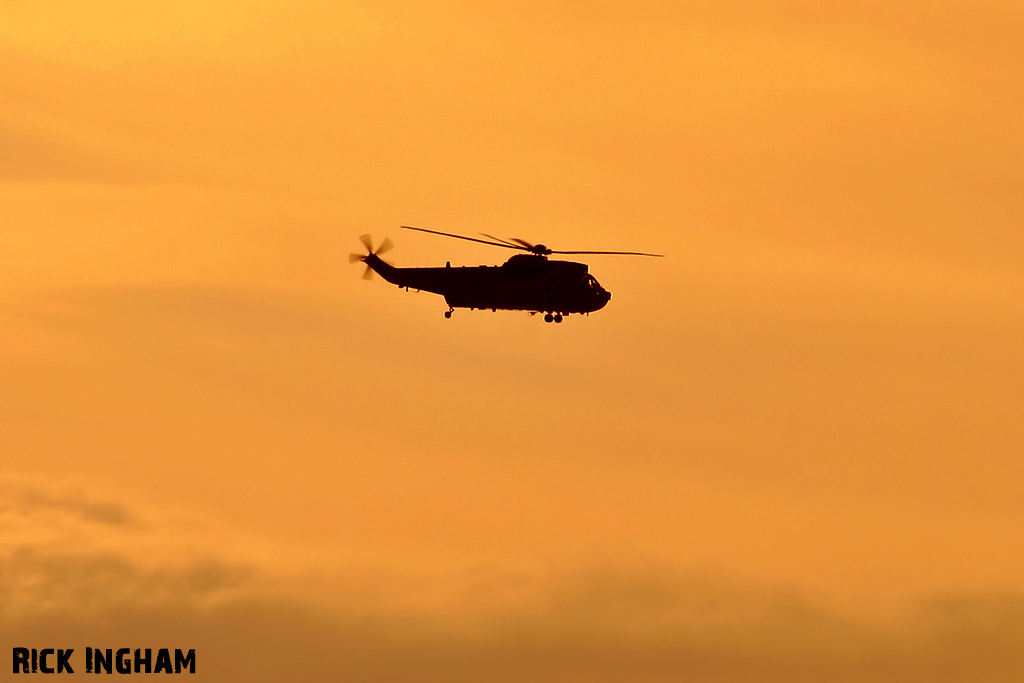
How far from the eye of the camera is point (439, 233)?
638ft

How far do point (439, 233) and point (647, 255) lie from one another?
55.1 ft

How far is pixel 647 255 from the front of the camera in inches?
7712
